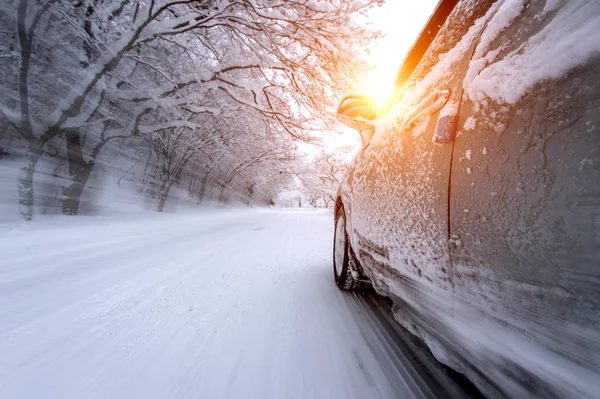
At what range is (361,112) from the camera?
80.7 inches

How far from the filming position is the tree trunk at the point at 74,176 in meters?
6.80

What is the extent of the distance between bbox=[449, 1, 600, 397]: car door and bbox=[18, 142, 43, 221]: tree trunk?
784 cm

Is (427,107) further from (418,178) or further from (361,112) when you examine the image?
(361,112)

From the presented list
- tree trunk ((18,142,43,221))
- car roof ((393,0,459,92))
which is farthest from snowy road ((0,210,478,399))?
tree trunk ((18,142,43,221))

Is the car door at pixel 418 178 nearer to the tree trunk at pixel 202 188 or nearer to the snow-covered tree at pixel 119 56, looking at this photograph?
the snow-covered tree at pixel 119 56

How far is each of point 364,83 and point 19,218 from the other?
766 cm

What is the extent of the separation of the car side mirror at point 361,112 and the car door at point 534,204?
1170 mm

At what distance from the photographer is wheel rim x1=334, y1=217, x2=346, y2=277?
2520mm

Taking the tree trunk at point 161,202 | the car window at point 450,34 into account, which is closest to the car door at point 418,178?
the car window at point 450,34

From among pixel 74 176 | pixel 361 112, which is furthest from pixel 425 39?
pixel 74 176

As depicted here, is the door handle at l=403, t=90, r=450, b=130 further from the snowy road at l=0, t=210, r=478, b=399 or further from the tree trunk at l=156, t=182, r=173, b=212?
the tree trunk at l=156, t=182, r=173, b=212

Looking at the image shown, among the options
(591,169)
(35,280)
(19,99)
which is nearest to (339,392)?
(591,169)

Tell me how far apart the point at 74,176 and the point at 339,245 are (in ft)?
25.8

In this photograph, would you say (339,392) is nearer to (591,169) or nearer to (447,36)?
(591,169)
